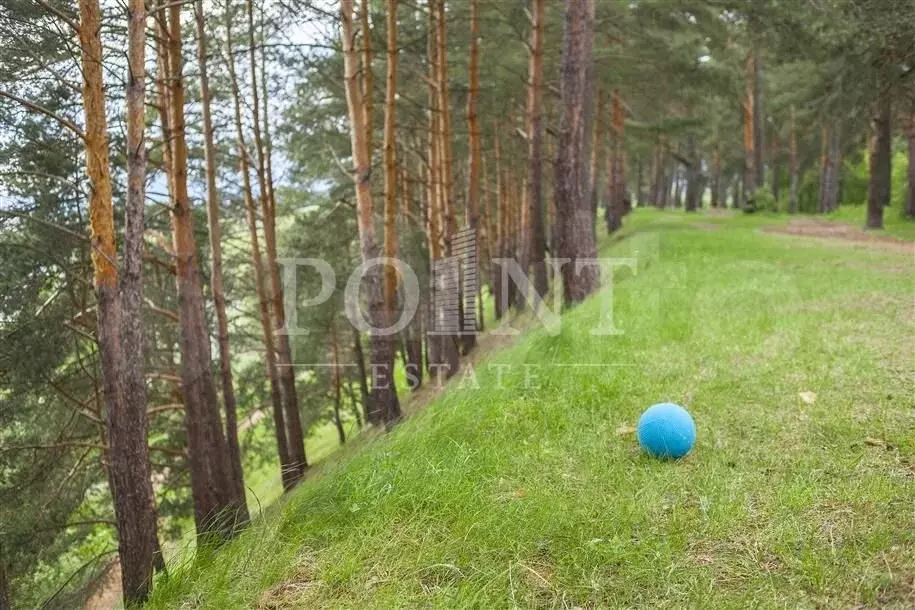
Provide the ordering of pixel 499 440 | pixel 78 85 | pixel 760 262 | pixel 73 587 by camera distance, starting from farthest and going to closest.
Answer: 1. pixel 760 262
2. pixel 73 587
3. pixel 78 85
4. pixel 499 440

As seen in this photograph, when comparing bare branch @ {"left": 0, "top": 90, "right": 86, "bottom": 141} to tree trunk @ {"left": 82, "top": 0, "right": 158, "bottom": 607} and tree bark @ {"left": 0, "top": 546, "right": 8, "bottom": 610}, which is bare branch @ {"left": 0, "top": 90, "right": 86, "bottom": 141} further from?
tree bark @ {"left": 0, "top": 546, "right": 8, "bottom": 610}

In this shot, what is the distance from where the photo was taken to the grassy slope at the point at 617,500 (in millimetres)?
2971

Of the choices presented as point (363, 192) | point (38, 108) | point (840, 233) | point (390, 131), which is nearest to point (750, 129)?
point (840, 233)

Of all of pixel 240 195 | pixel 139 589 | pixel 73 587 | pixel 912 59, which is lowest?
pixel 73 587

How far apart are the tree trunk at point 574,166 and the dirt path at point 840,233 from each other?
294 inches

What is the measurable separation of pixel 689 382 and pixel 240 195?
1103 centimetres

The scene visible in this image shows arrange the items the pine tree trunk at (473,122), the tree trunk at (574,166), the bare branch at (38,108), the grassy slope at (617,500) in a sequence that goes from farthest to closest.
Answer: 1. the pine tree trunk at (473,122)
2. the tree trunk at (574,166)
3. the bare branch at (38,108)
4. the grassy slope at (617,500)

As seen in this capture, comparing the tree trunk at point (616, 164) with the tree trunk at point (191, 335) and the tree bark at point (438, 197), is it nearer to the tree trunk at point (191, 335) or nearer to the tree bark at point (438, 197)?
the tree bark at point (438, 197)

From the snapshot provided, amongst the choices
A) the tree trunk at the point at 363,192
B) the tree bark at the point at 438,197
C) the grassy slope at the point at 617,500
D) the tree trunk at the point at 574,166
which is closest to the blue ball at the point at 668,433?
the grassy slope at the point at 617,500

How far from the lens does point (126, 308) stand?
523 cm

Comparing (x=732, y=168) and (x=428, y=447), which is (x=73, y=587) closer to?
(x=428, y=447)

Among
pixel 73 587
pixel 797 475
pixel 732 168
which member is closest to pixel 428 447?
pixel 797 475

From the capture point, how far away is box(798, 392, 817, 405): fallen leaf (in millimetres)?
5059

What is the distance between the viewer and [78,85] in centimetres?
646
